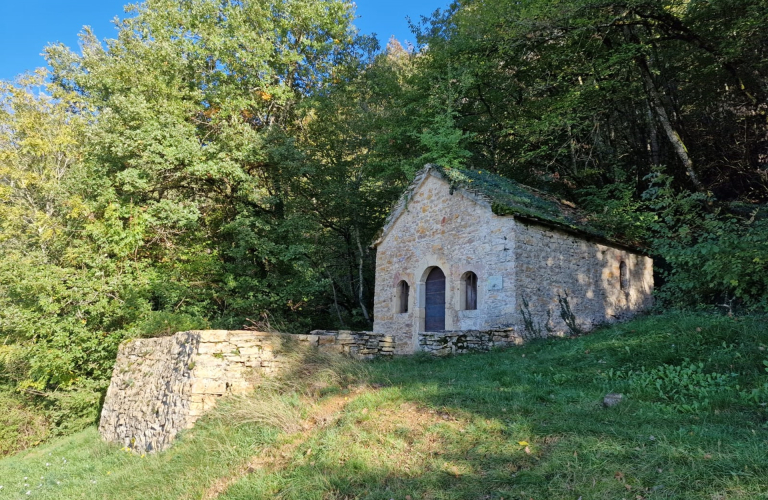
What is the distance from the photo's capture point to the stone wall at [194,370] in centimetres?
738

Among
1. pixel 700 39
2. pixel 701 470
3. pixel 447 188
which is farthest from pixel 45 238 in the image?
pixel 700 39

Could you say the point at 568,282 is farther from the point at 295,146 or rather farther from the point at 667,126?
the point at 295,146

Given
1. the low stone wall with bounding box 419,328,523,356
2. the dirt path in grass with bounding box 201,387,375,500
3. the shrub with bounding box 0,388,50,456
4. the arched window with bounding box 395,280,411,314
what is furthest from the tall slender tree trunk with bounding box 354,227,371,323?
the dirt path in grass with bounding box 201,387,375,500

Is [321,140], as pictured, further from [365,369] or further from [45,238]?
[365,369]

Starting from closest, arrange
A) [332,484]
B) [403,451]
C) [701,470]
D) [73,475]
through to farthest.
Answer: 1. [701,470]
2. [332,484]
3. [403,451]
4. [73,475]

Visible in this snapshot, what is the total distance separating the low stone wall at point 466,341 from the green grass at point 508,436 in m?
1.43

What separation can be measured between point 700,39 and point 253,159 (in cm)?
1435

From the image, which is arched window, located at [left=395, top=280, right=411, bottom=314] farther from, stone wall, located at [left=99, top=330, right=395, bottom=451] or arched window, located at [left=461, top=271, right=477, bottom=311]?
stone wall, located at [left=99, top=330, right=395, bottom=451]

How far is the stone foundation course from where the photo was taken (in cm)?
741

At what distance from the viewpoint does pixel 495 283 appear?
1079 cm

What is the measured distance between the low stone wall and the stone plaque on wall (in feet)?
3.72

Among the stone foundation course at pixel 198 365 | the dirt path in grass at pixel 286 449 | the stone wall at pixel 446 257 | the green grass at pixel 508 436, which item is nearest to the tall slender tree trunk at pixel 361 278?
the stone wall at pixel 446 257

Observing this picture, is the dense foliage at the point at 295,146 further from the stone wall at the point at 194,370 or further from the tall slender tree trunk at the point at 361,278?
the stone wall at the point at 194,370

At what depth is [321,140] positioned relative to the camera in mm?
19422
